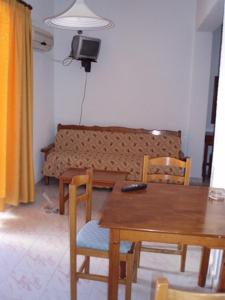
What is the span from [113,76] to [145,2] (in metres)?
1.12

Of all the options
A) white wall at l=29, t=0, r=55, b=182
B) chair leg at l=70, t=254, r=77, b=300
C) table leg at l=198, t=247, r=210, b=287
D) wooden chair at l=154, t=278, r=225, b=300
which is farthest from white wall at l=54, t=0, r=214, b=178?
wooden chair at l=154, t=278, r=225, b=300

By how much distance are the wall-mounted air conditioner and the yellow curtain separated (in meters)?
0.47

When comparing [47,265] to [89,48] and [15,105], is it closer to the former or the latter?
[15,105]

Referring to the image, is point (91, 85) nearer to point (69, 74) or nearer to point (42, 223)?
point (69, 74)

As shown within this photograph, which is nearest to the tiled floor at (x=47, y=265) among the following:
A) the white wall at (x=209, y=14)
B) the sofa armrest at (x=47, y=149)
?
the sofa armrest at (x=47, y=149)

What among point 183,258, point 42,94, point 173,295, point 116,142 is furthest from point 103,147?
point 173,295

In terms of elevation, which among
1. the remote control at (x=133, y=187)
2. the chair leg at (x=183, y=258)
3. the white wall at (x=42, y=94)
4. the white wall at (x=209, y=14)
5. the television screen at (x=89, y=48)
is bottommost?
the chair leg at (x=183, y=258)

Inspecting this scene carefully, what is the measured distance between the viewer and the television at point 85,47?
452 cm

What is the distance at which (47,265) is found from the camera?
8.26 feet

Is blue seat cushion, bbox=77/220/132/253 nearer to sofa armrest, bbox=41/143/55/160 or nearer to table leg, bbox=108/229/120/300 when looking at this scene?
table leg, bbox=108/229/120/300

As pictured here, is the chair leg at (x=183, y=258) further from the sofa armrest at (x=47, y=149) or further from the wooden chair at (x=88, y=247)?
the sofa armrest at (x=47, y=149)

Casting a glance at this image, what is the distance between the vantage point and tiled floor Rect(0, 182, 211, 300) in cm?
220

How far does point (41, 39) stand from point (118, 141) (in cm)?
173

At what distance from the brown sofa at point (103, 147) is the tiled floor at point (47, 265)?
3.47ft
